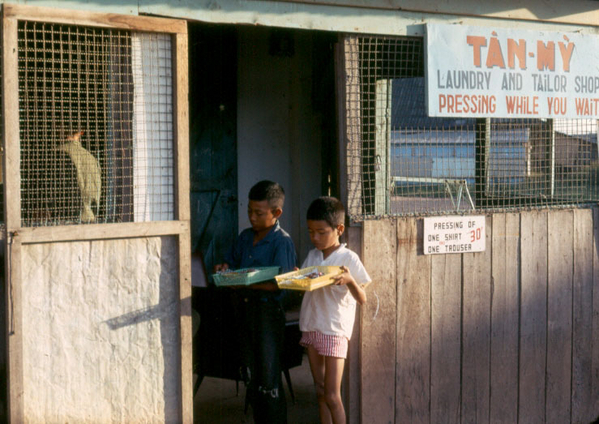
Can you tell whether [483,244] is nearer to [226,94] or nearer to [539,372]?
[539,372]

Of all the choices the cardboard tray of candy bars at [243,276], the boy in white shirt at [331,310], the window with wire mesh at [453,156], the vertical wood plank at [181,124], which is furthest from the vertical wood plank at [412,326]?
the vertical wood plank at [181,124]

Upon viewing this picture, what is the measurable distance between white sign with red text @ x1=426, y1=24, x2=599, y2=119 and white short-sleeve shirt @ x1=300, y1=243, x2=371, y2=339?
105 centimetres

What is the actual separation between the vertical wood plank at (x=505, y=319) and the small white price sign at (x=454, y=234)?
0.46ft

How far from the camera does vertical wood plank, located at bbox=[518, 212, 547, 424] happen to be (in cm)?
463

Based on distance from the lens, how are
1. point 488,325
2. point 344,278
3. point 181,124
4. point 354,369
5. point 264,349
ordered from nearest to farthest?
point 344,278 < point 181,124 < point 264,349 < point 354,369 < point 488,325

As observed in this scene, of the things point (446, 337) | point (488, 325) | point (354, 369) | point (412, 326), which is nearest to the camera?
point (354, 369)

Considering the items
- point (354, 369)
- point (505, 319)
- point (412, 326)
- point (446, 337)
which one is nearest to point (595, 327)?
point (505, 319)

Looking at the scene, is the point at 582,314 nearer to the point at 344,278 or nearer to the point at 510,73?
the point at 510,73

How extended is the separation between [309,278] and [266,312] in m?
0.65

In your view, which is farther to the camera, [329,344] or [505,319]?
[505,319]

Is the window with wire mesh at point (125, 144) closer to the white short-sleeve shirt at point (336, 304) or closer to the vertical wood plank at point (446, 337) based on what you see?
the white short-sleeve shirt at point (336, 304)

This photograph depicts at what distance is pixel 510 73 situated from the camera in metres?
4.38

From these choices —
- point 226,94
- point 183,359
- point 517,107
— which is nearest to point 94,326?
point 183,359

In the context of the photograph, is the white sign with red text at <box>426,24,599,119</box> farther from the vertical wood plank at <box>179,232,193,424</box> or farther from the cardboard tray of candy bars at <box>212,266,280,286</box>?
the vertical wood plank at <box>179,232,193,424</box>
